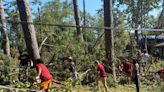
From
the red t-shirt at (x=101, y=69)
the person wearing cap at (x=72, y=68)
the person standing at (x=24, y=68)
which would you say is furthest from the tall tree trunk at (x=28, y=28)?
the red t-shirt at (x=101, y=69)

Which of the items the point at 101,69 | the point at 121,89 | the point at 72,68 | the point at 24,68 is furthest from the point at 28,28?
the point at 121,89

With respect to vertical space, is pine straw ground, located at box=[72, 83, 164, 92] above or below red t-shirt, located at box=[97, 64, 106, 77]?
below

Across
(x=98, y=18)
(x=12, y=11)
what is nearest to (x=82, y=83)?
(x=12, y=11)

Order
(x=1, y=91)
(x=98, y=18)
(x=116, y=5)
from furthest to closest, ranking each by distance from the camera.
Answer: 1. (x=98, y=18)
2. (x=116, y=5)
3. (x=1, y=91)

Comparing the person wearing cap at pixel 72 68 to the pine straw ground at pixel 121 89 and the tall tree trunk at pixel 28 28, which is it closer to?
the pine straw ground at pixel 121 89

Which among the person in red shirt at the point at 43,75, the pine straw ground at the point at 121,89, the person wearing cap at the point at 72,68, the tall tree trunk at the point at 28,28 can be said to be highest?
the tall tree trunk at the point at 28,28

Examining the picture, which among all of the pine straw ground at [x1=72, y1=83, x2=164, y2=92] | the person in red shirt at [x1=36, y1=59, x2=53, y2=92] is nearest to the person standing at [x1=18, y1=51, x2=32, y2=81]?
the pine straw ground at [x1=72, y1=83, x2=164, y2=92]

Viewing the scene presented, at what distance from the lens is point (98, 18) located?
2889 inches

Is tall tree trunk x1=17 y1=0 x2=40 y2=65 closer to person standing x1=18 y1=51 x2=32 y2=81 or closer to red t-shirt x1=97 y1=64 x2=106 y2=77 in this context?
person standing x1=18 y1=51 x2=32 y2=81

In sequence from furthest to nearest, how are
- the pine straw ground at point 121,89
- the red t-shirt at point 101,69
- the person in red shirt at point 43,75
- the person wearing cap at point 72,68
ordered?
1. the person wearing cap at point 72,68
2. the pine straw ground at point 121,89
3. the red t-shirt at point 101,69
4. the person in red shirt at point 43,75

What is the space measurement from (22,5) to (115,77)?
19.0 feet

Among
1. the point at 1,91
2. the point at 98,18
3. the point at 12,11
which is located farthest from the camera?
the point at 98,18

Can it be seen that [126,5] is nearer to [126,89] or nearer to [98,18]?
[98,18]

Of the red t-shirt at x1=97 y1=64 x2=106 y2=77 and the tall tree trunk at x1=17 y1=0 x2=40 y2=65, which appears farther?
the tall tree trunk at x1=17 y1=0 x2=40 y2=65
